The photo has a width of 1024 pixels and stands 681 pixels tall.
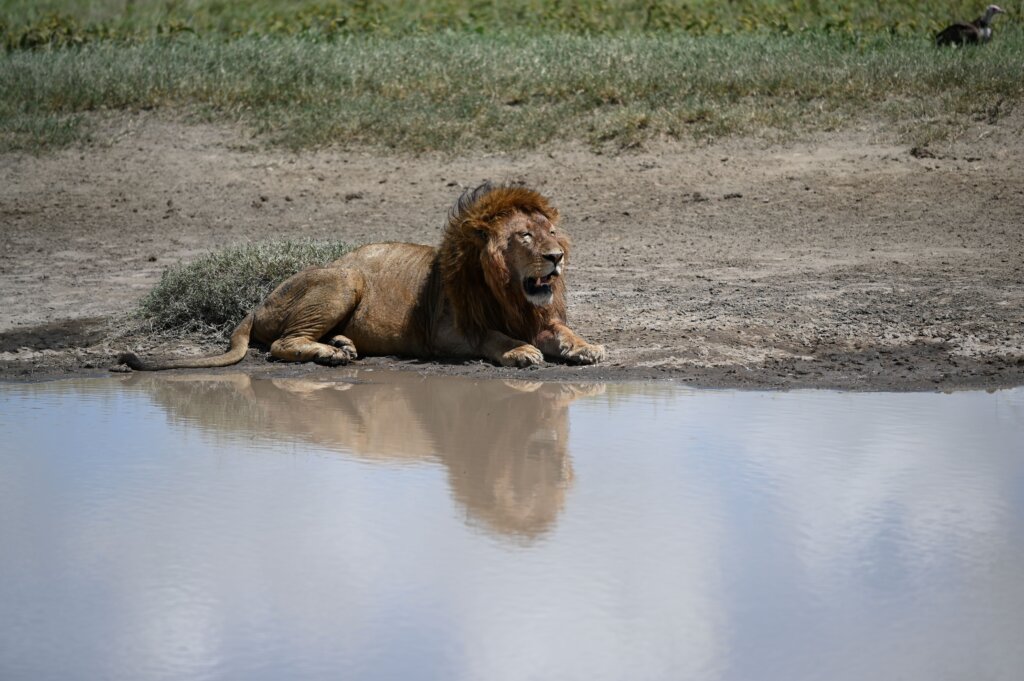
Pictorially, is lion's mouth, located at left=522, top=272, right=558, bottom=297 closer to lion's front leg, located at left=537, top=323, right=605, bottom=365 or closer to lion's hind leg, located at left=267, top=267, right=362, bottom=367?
lion's front leg, located at left=537, top=323, right=605, bottom=365

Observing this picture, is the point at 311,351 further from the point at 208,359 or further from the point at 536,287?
the point at 536,287

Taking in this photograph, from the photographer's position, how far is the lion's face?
8914mm

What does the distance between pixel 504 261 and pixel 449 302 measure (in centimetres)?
49

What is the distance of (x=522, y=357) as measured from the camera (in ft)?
29.3

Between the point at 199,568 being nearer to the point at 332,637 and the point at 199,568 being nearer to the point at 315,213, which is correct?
the point at 332,637

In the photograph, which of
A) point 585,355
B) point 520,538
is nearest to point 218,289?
point 585,355

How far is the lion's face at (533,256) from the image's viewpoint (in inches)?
351

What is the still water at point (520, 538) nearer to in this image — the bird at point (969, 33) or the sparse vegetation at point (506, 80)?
the sparse vegetation at point (506, 80)

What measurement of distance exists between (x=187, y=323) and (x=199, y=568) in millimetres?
5090

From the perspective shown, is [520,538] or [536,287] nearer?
[520,538]

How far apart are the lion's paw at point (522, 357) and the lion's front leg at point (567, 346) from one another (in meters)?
0.11

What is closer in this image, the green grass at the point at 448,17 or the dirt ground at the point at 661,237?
the dirt ground at the point at 661,237

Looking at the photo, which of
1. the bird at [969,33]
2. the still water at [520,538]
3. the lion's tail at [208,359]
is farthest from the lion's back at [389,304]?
the bird at [969,33]

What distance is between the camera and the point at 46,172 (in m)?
14.6
